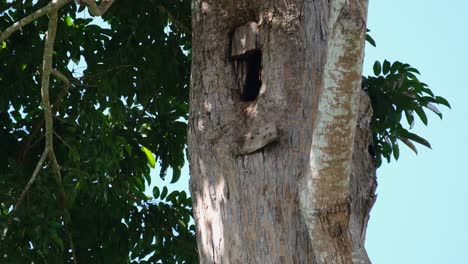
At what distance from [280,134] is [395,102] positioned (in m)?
1.97

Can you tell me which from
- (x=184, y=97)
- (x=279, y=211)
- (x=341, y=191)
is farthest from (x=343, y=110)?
(x=184, y=97)

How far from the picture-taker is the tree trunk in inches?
164

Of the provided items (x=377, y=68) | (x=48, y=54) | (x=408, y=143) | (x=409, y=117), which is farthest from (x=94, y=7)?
(x=408, y=143)

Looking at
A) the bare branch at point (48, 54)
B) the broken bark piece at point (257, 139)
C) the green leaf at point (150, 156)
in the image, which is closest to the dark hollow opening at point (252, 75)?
the broken bark piece at point (257, 139)

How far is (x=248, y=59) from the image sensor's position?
536 cm

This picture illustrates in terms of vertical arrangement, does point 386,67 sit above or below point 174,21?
below

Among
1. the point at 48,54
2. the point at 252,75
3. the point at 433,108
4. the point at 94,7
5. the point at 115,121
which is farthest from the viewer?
the point at 115,121

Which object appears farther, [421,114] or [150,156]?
[150,156]

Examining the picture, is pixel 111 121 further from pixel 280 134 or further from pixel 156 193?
pixel 280 134

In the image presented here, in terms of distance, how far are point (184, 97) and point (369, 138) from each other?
7.83ft

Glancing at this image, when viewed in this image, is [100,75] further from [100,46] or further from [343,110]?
[343,110]

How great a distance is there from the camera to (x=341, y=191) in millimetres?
4238

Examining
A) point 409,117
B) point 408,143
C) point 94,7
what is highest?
point 94,7

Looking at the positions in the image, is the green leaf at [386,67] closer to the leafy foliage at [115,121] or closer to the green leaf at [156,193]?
the leafy foliage at [115,121]
